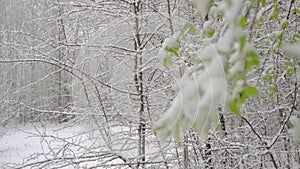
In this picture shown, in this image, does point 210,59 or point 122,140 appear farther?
point 122,140

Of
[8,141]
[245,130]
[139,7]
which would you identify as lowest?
[8,141]

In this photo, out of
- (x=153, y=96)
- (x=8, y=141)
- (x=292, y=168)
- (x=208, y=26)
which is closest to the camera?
(x=208, y=26)

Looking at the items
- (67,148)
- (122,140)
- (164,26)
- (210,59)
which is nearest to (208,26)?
(210,59)

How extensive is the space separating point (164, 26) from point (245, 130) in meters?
1.25

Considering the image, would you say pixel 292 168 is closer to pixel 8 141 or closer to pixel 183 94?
pixel 183 94

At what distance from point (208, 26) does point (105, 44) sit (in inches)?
55.7

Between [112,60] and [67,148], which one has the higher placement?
[112,60]

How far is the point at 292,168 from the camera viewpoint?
8.54 ft

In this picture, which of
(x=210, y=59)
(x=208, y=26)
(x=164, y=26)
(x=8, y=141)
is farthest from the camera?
(x=8, y=141)

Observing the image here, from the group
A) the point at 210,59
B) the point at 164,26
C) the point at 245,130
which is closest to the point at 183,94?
the point at 210,59

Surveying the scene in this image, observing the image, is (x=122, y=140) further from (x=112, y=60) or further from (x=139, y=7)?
(x=139, y=7)

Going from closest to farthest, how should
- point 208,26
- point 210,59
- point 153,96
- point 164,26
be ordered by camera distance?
point 210,59
point 208,26
point 164,26
point 153,96

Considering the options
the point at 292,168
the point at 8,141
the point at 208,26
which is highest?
the point at 208,26

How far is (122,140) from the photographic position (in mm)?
2916
